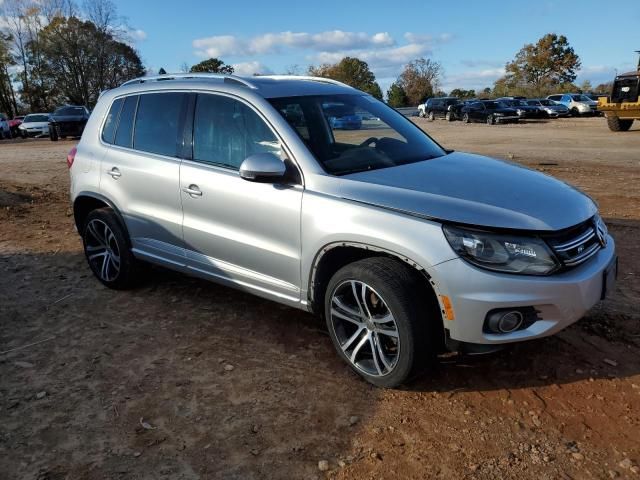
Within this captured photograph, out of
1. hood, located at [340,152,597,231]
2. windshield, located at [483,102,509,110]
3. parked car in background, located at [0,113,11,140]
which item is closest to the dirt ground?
hood, located at [340,152,597,231]

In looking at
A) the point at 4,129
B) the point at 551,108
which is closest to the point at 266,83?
the point at 4,129

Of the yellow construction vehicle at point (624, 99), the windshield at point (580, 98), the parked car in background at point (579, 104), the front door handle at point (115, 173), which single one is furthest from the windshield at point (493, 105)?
the front door handle at point (115, 173)

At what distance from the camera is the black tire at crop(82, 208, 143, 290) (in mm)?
4758

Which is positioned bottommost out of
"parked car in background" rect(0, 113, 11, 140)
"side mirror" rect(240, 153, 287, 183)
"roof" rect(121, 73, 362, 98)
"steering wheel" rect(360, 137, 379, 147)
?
"parked car in background" rect(0, 113, 11, 140)

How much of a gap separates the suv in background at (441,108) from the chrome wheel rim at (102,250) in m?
34.2

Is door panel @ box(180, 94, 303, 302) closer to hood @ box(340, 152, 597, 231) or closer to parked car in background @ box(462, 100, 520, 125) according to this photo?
hood @ box(340, 152, 597, 231)

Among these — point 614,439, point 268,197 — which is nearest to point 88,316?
point 268,197

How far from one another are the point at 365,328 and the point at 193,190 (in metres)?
1.66

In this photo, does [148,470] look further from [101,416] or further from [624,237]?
[624,237]

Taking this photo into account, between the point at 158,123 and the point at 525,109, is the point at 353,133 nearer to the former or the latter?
the point at 158,123

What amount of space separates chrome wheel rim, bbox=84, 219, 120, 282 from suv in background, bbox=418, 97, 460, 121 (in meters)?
34.2

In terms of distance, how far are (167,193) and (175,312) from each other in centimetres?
100

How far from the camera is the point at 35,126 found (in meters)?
30.8

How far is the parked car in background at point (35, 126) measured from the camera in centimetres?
3069
